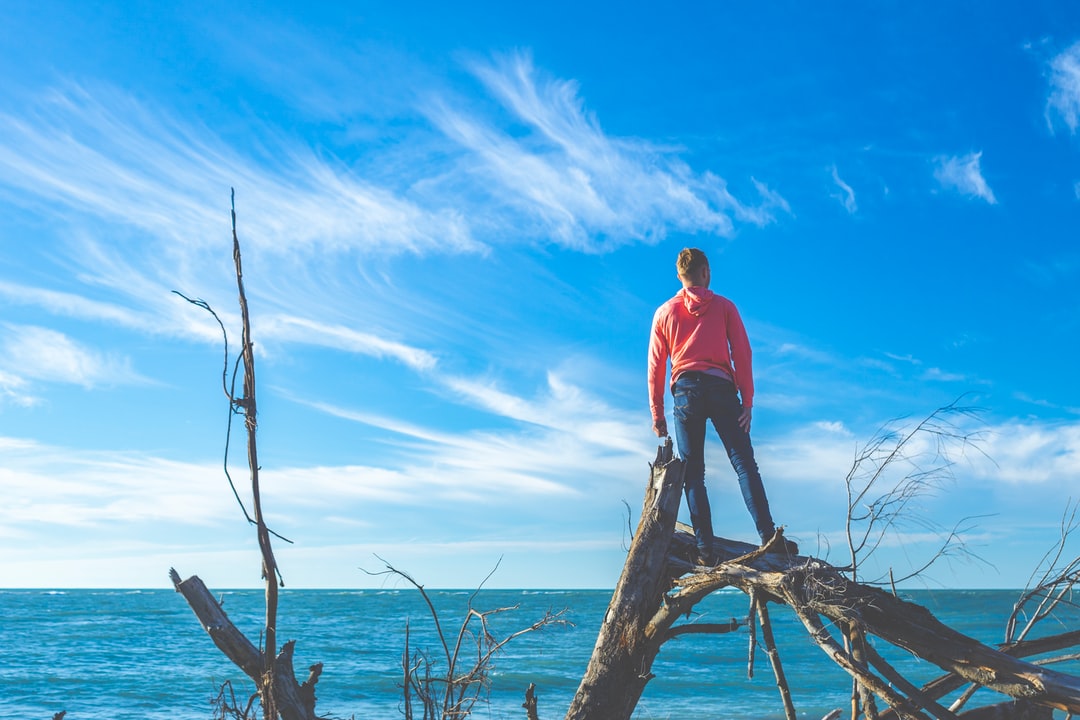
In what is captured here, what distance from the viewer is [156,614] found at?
1635 inches

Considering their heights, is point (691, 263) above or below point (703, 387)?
above

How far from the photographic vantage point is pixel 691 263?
471cm

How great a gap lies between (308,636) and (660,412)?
98.0 feet

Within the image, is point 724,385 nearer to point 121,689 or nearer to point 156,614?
point 121,689

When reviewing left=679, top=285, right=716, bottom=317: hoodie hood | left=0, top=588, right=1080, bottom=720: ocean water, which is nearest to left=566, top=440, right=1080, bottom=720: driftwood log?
left=679, top=285, right=716, bottom=317: hoodie hood

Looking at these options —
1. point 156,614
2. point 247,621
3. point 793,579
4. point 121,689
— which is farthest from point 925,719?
point 156,614

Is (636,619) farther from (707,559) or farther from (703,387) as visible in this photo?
(703,387)

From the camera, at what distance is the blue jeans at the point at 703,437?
4.44 m

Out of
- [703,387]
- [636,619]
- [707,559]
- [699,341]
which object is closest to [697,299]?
[699,341]

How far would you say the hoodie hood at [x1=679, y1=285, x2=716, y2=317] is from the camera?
180 inches

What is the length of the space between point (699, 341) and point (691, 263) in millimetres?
472

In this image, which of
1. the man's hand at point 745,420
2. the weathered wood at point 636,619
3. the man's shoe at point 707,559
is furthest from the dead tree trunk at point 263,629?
the man's hand at point 745,420

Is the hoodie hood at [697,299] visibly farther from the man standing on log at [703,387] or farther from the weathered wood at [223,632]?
the weathered wood at [223,632]

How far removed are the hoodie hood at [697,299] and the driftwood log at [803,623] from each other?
748 mm
